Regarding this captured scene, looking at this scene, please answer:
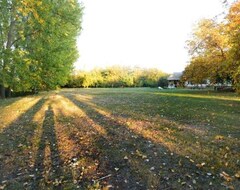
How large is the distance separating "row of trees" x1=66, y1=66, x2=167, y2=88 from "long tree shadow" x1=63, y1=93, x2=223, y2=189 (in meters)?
59.6

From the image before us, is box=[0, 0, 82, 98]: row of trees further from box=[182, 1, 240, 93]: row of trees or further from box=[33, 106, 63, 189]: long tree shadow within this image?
box=[182, 1, 240, 93]: row of trees

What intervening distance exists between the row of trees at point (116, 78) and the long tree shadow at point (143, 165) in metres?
59.6

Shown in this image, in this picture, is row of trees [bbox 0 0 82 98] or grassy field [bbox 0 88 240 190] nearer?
grassy field [bbox 0 88 240 190]

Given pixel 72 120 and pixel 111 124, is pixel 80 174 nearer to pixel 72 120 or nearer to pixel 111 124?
pixel 111 124

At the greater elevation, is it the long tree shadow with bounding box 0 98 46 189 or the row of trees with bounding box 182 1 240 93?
the row of trees with bounding box 182 1 240 93

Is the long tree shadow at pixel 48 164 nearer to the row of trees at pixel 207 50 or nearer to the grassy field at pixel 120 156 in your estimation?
the grassy field at pixel 120 156

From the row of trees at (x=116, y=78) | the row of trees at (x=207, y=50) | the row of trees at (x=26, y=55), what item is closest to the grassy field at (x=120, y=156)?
the row of trees at (x=26, y=55)

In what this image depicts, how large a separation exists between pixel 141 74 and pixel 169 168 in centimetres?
7599

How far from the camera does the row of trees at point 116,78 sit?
65.3m

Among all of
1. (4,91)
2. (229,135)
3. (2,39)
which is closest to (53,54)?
(2,39)

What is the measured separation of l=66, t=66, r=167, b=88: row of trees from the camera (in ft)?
214

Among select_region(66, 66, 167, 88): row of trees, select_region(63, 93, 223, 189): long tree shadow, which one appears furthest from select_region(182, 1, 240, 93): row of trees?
select_region(66, 66, 167, 88): row of trees

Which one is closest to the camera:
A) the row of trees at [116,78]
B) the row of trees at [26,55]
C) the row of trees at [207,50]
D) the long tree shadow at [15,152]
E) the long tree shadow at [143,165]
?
the long tree shadow at [143,165]

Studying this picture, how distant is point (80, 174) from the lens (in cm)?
443
